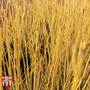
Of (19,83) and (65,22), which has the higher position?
(65,22)

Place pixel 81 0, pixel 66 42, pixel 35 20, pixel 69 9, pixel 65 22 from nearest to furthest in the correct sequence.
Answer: pixel 66 42 < pixel 65 22 < pixel 35 20 < pixel 69 9 < pixel 81 0

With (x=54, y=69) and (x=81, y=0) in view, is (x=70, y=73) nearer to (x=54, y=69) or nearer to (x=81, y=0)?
(x=54, y=69)

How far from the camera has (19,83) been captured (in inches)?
39.2

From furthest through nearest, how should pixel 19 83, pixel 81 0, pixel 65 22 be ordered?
pixel 81 0 < pixel 65 22 < pixel 19 83

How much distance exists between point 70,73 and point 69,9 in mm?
618

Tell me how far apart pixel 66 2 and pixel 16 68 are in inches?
29.3

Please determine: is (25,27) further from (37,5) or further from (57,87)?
(57,87)

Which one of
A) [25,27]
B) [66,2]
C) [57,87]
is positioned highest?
[66,2]

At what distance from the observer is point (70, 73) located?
3.52 feet

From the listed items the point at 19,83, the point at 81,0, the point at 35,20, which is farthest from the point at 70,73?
the point at 81,0

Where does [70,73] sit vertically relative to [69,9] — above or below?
below

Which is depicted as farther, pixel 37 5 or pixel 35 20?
pixel 37 5

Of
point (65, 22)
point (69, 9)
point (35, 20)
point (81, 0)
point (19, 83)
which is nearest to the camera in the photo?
point (19, 83)

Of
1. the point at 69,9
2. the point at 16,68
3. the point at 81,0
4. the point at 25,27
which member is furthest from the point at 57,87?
the point at 81,0
